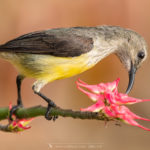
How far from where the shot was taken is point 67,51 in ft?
18.3

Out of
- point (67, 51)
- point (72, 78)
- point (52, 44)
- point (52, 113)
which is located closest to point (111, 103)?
point (52, 113)

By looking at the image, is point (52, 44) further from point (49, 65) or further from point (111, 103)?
point (111, 103)

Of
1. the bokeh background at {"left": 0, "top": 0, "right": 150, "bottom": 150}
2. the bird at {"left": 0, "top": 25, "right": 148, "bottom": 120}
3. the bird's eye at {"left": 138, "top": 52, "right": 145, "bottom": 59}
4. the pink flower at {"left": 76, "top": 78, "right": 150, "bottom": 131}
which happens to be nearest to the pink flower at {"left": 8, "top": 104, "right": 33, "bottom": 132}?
the pink flower at {"left": 76, "top": 78, "right": 150, "bottom": 131}

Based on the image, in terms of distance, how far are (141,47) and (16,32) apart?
2987 mm

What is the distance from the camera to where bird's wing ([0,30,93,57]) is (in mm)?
5531

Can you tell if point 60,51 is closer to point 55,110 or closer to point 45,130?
point 55,110

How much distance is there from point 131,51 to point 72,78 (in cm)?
288

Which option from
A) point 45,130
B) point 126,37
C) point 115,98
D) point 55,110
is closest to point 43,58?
point 126,37

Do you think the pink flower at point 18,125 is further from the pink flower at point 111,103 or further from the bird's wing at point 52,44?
the bird's wing at point 52,44

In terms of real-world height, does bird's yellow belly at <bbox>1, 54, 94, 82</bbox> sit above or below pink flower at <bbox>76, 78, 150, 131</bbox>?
below

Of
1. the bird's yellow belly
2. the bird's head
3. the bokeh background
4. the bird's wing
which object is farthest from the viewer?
the bokeh background

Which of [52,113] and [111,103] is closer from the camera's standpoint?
[111,103]

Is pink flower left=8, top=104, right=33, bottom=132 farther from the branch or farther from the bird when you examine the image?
the bird

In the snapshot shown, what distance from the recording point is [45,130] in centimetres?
829
